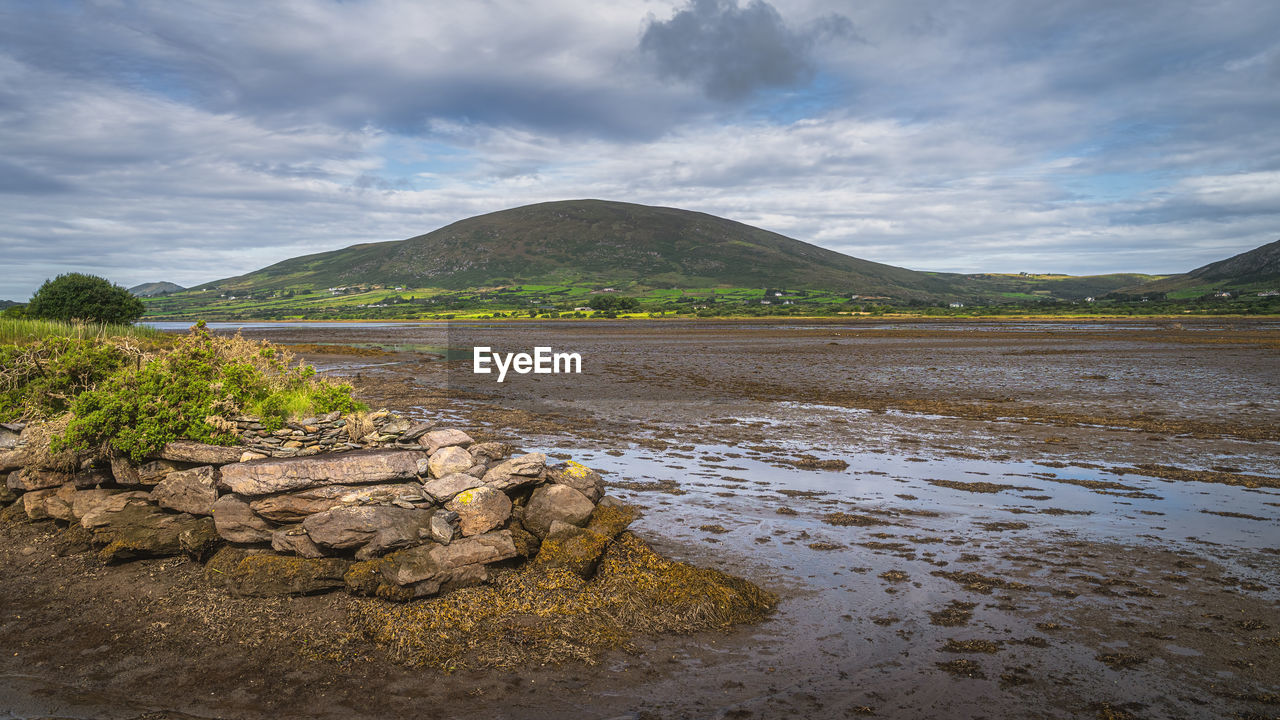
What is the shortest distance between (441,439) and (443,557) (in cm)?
253

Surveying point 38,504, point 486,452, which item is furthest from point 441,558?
point 38,504

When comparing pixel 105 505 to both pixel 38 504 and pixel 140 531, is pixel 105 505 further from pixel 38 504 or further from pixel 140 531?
pixel 38 504

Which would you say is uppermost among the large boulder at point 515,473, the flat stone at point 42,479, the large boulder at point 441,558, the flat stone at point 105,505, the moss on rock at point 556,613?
the large boulder at point 515,473

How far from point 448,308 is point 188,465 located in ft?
617

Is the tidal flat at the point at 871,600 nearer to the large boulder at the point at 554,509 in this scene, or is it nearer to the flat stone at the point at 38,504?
the flat stone at the point at 38,504

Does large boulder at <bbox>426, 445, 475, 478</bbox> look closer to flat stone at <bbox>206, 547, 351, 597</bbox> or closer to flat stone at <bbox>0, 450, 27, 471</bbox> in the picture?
flat stone at <bbox>206, 547, 351, 597</bbox>

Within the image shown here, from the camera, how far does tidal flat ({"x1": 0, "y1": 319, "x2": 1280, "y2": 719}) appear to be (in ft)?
23.9

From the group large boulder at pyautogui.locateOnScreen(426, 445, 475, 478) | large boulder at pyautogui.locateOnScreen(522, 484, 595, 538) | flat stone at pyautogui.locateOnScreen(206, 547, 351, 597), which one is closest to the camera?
flat stone at pyautogui.locateOnScreen(206, 547, 351, 597)

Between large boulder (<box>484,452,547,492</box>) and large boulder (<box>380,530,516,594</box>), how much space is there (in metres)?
0.82

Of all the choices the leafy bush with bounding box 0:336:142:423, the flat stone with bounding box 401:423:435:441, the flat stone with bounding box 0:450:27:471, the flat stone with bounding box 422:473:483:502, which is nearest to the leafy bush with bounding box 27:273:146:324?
the leafy bush with bounding box 0:336:142:423

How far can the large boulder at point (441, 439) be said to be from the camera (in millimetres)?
11555

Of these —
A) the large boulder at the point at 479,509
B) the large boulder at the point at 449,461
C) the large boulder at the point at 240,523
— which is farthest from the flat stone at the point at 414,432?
the large boulder at the point at 240,523

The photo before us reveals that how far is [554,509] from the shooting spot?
1065cm

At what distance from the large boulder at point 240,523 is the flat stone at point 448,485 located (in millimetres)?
2413
